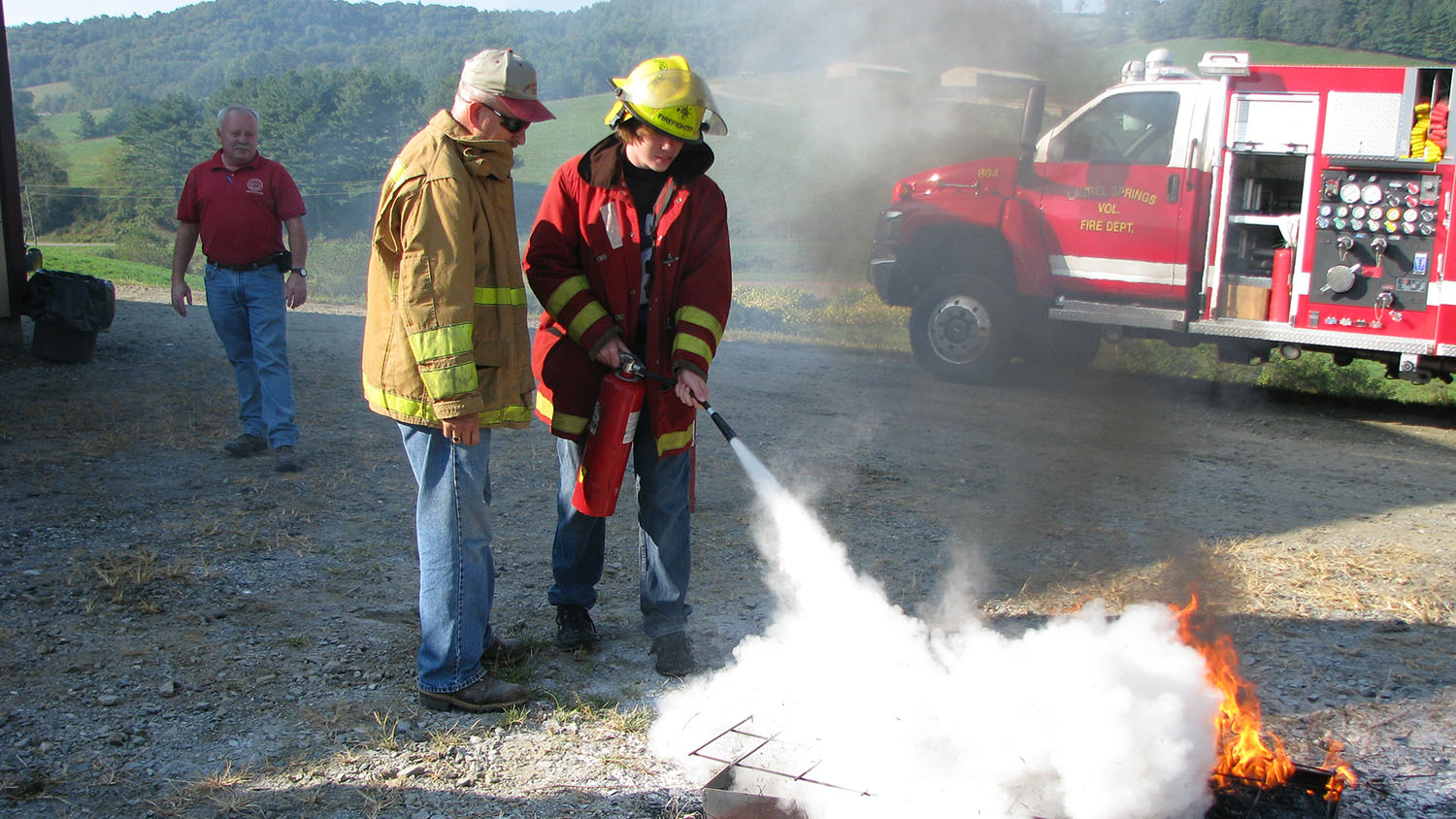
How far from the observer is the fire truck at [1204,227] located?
23.7ft

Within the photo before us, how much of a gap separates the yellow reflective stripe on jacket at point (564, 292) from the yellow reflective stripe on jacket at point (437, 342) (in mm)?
512

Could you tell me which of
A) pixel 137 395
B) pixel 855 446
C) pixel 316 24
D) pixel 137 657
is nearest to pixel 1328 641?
pixel 855 446

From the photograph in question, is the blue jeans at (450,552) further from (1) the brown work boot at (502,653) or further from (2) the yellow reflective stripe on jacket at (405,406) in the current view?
(1) the brown work boot at (502,653)

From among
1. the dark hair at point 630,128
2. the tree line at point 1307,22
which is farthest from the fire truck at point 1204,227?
the tree line at point 1307,22

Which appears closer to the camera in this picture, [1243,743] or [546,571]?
[1243,743]

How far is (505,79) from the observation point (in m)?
2.76

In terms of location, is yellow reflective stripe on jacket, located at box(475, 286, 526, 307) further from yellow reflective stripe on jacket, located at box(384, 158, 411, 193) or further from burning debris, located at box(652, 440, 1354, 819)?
burning debris, located at box(652, 440, 1354, 819)

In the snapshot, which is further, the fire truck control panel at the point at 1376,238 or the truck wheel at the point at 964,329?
the truck wheel at the point at 964,329

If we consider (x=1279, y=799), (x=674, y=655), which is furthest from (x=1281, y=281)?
(x=674, y=655)

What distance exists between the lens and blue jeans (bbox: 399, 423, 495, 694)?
2.92 meters

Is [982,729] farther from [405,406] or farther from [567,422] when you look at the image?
[405,406]

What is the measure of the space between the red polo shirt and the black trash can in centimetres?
337

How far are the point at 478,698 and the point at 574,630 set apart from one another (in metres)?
0.53

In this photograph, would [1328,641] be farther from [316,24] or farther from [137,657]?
[316,24]
